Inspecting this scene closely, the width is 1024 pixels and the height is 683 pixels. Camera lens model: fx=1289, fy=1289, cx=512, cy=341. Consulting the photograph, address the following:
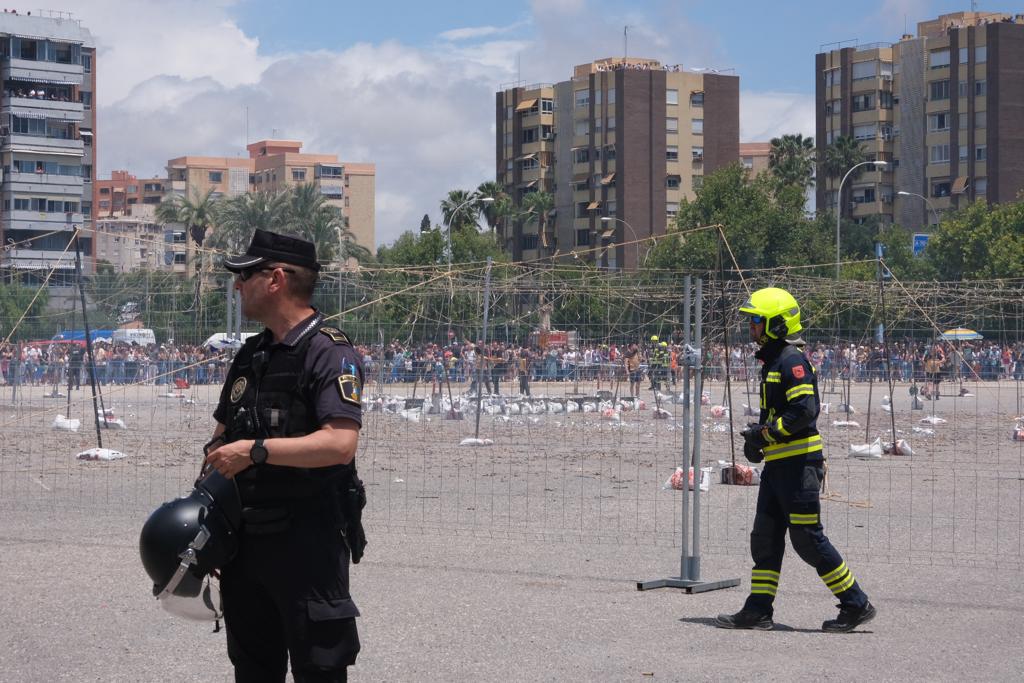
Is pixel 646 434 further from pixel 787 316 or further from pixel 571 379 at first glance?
pixel 787 316

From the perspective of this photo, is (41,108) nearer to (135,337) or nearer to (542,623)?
(135,337)

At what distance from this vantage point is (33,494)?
41.6 feet

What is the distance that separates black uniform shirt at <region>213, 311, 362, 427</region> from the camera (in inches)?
153

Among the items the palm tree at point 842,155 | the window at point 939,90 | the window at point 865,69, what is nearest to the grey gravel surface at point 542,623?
the palm tree at point 842,155

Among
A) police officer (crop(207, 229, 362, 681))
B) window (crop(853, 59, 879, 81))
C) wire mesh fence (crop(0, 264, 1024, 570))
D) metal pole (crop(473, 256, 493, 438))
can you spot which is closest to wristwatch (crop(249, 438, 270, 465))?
police officer (crop(207, 229, 362, 681))

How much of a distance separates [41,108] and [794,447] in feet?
290

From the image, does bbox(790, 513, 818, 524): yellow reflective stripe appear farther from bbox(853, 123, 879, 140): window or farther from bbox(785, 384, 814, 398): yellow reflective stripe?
bbox(853, 123, 879, 140): window

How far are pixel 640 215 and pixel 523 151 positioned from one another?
15.1 metres

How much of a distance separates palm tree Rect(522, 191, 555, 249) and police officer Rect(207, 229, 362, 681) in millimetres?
99600

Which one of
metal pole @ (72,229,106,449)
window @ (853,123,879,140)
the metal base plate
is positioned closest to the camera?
the metal base plate

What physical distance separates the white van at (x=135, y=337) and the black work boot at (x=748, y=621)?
10037 millimetres

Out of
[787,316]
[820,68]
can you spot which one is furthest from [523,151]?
[787,316]

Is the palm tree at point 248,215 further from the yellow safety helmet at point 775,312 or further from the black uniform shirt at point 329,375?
the black uniform shirt at point 329,375

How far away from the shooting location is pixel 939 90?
96.1m
